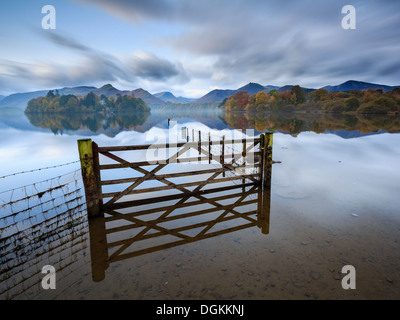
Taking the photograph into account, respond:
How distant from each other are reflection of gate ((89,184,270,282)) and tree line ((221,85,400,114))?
99228mm

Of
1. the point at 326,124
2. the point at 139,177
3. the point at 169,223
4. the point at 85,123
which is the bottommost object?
the point at 169,223

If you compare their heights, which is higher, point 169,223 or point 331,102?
point 331,102

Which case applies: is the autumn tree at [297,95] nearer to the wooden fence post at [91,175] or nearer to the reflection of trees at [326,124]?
the reflection of trees at [326,124]

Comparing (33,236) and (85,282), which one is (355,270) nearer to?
Answer: (85,282)

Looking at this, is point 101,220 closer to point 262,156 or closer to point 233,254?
point 233,254

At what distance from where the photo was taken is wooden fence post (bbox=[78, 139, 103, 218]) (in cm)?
693

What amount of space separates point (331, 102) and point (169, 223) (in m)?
117

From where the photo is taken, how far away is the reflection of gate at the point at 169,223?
226 inches

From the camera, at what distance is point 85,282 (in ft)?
14.9

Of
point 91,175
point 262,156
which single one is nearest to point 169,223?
point 91,175

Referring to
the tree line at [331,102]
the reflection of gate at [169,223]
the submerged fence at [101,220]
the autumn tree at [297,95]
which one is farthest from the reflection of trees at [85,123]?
the autumn tree at [297,95]

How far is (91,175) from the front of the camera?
7129 mm
